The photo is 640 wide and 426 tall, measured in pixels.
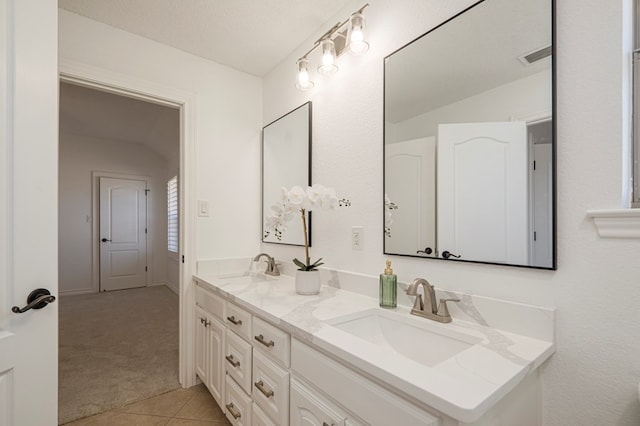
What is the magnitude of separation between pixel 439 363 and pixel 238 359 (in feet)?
3.26

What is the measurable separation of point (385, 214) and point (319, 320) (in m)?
0.62

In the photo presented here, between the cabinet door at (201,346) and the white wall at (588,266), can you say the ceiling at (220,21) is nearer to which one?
the white wall at (588,266)

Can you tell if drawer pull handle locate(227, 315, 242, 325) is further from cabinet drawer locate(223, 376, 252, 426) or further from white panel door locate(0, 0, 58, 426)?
white panel door locate(0, 0, 58, 426)

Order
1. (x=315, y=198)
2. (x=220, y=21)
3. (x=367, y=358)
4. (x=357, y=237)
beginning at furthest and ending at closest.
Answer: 1. (x=220, y=21)
2. (x=357, y=237)
3. (x=315, y=198)
4. (x=367, y=358)

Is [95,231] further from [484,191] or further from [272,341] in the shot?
[484,191]

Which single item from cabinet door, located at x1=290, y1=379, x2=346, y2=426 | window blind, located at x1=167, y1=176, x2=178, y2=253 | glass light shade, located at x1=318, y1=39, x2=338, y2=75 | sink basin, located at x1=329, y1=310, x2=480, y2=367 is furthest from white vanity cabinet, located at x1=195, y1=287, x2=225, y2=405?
window blind, located at x1=167, y1=176, x2=178, y2=253

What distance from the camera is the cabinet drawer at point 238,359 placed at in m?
1.42

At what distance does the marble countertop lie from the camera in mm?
664

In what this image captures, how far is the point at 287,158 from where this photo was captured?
87.1 inches

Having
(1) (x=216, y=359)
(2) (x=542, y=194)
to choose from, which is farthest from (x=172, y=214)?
(2) (x=542, y=194)

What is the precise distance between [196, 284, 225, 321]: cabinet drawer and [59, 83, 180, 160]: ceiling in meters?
2.38

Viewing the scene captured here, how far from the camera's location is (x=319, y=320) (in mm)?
1146

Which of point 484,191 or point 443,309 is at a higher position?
point 484,191

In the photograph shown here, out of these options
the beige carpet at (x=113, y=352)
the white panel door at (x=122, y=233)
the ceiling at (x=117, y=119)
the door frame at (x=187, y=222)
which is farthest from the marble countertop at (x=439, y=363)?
the white panel door at (x=122, y=233)
